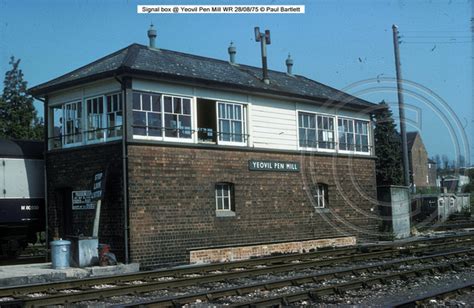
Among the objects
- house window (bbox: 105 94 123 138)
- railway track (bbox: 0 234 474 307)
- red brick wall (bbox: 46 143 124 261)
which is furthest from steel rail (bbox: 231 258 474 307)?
house window (bbox: 105 94 123 138)

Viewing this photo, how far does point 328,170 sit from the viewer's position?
21750 millimetres

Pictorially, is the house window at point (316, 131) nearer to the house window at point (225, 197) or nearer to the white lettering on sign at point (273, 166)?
the white lettering on sign at point (273, 166)

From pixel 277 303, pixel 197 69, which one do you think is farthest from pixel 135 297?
pixel 197 69

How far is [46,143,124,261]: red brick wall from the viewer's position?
1559 cm

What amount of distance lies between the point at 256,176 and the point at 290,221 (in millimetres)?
2287

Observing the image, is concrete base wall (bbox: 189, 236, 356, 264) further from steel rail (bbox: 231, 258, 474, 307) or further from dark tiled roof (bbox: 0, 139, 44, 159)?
steel rail (bbox: 231, 258, 474, 307)

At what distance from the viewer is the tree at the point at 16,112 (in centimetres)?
3516

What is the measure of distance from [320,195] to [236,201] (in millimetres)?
4723

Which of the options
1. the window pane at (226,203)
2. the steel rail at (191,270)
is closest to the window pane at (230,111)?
the window pane at (226,203)

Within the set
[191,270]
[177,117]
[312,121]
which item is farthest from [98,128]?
[312,121]

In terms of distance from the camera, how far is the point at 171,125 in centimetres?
1655

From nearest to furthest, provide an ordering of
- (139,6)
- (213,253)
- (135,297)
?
(135,297)
(139,6)
(213,253)

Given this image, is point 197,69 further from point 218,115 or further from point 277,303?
point 277,303

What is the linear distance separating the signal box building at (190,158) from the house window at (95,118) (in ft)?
0.10
